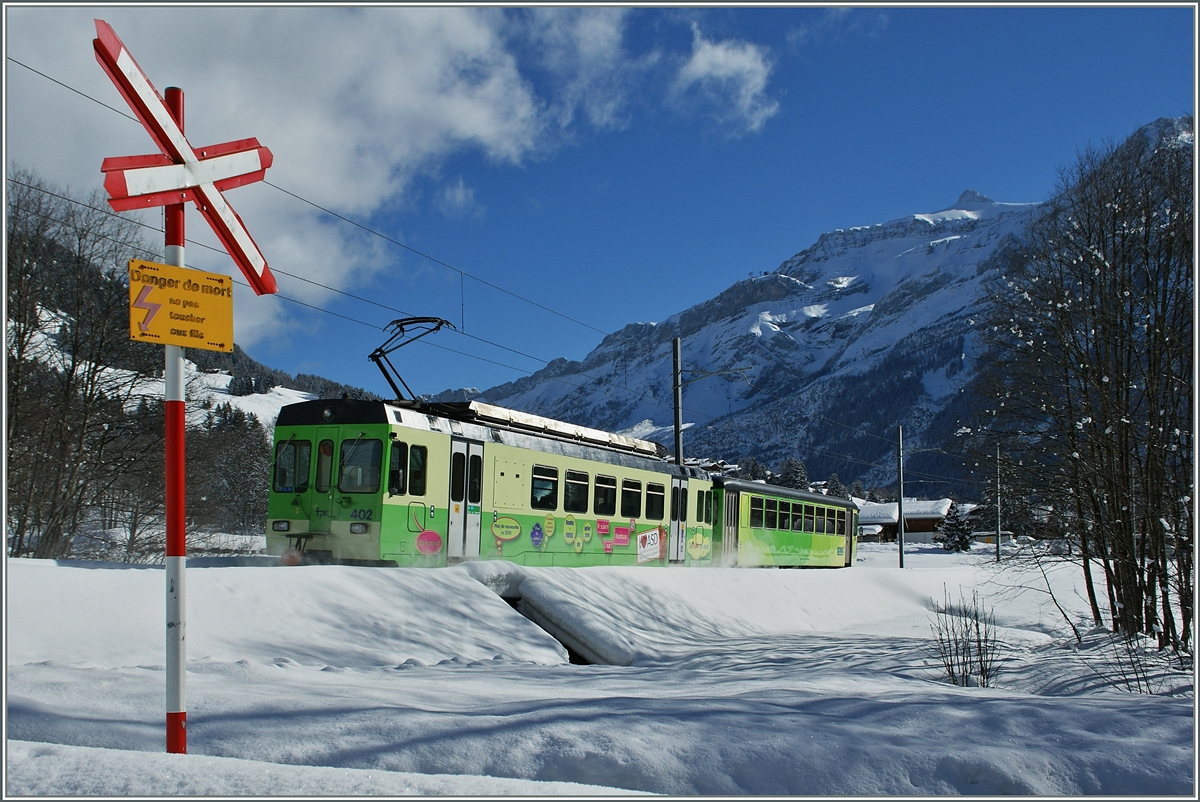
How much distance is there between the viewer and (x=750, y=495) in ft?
75.0

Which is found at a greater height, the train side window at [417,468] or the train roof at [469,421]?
the train roof at [469,421]

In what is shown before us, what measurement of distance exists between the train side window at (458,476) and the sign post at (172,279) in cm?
884

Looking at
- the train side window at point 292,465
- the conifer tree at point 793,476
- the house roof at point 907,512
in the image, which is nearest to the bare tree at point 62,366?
the train side window at point 292,465

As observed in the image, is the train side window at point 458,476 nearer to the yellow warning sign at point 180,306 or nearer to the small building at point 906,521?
the yellow warning sign at point 180,306

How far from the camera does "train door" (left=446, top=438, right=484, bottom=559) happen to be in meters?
12.9

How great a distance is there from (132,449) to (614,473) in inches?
552

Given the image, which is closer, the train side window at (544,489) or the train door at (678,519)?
the train side window at (544,489)

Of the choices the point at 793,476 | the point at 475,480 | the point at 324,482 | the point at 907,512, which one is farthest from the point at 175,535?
the point at 907,512

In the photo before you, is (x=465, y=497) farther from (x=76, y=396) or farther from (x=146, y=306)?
(x=76, y=396)

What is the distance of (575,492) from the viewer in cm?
1570

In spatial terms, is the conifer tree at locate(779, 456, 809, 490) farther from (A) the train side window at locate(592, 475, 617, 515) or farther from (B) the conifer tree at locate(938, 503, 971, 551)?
(A) the train side window at locate(592, 475, 617, 515)

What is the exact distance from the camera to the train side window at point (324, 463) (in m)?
12.2

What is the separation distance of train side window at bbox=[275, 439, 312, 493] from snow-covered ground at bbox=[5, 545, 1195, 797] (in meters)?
2.66

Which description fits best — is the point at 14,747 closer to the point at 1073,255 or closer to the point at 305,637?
the point at 305,637
